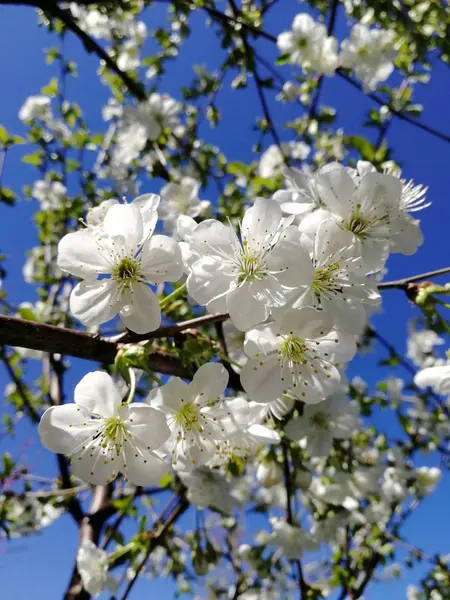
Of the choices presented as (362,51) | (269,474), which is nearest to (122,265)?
(269,474)

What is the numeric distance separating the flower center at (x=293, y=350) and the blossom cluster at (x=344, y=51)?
2153 millimetres

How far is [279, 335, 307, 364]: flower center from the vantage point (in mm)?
1039

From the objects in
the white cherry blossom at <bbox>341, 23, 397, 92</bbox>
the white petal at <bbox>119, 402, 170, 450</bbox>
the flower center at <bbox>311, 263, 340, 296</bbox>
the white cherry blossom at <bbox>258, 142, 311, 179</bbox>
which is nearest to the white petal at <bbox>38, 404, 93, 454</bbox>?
the white petal at <bbox>119, 402, 170, 450</bbox>

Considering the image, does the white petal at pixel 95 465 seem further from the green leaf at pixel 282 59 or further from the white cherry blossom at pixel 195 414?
the green leaf at pixel 282 59

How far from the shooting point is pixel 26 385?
3.90 meters

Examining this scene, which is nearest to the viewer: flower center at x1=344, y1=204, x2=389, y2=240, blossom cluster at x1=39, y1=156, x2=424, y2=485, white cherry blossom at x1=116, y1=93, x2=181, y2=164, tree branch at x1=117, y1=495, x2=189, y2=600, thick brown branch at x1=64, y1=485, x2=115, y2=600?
blossom cluster at x1=39, y1=156, x2=424, y2=485

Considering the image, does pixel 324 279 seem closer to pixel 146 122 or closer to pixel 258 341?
pixel 258 341

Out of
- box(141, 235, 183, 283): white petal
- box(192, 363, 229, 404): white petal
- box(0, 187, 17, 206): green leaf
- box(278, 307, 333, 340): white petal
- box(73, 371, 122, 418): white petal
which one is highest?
box(0, 187, 17, 206): green leaf

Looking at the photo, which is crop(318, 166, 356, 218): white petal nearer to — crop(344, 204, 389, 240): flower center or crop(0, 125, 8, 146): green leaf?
crop(344, 204, 389, 240): flower center

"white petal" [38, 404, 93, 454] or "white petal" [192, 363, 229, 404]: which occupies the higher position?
"white petal" [192, 363, 229, 404]

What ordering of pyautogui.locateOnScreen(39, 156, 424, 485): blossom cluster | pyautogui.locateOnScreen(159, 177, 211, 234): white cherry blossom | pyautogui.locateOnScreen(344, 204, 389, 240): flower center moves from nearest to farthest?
pyautogui.locateOnScreen(39, 156, 424, 485): blossom cluster < pyautogui.locateOnScreen(344, 204, 389, 240): flower center < pyautogui.locateOnScreen(159, 177, 211, 234): white cherry blossom

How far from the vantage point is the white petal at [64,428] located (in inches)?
38.3

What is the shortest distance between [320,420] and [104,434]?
0.88 m

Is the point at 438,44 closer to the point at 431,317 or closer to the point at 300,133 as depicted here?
the point at 300,133
